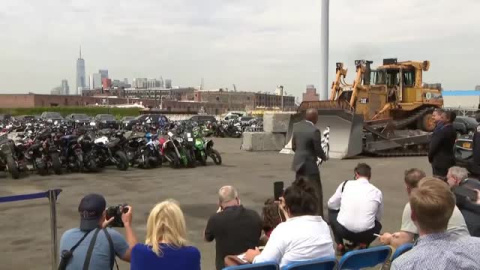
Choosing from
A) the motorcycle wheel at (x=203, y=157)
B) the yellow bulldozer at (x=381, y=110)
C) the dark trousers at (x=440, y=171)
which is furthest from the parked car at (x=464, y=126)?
the dark trousers at (x=440, y=171)

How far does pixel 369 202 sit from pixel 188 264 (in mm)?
2715

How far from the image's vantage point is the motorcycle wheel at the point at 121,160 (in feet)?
48.4

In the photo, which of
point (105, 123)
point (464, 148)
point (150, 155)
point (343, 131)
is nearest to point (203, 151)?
point (150, 155)

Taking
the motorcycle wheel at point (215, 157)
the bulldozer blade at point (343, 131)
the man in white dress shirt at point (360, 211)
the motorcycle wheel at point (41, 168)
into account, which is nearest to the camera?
the man in white dress shirt at point (360, 211)

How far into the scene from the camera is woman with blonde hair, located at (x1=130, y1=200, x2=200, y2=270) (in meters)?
3.30

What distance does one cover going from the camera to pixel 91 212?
368 cm

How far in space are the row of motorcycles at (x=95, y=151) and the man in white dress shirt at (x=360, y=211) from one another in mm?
9927

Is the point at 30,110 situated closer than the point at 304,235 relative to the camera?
No

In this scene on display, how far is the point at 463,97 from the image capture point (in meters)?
82.9

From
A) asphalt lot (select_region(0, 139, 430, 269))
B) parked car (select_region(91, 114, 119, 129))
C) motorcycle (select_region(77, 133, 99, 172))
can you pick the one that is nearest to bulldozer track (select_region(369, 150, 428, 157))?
asphalt lot (select_region(0, 139, 430, 269))

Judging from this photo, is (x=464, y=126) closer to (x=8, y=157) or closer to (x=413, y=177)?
(x=8, y=157)

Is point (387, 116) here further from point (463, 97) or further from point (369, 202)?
point (463, 97)

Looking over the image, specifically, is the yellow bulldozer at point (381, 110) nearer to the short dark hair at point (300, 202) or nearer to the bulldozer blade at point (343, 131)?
the bulldozer blade at point (343, 131)

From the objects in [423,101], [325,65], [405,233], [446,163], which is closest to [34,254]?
[405,233]
